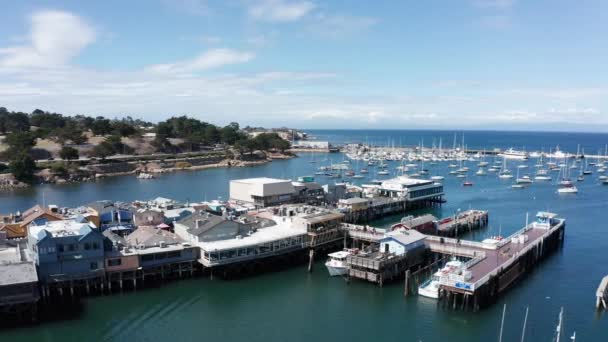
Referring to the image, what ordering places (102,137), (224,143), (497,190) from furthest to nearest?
1. (224,143)
2. (102,137)
3. (497,190)

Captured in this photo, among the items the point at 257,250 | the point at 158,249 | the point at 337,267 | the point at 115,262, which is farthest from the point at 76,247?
the point at 337,267

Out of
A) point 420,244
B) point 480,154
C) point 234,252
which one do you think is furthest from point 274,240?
point 480,154

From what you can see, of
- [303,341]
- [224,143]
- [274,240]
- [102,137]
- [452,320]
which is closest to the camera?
[303,341]

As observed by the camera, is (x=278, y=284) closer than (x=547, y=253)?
Yes

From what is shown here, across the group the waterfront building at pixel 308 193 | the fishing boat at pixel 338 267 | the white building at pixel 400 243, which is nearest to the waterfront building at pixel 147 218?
the fishing boat at pixel 338 267

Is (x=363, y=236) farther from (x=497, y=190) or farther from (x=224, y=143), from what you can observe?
(x=224, y=143)

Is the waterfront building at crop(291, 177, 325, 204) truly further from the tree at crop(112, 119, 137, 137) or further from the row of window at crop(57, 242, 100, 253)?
the tree at crop(112, 119, 137, 137)

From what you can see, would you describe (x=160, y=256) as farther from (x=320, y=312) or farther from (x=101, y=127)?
(x=101, y=127)

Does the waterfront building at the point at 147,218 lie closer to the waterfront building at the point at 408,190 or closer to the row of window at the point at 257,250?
the row of window at the point at 257,250
